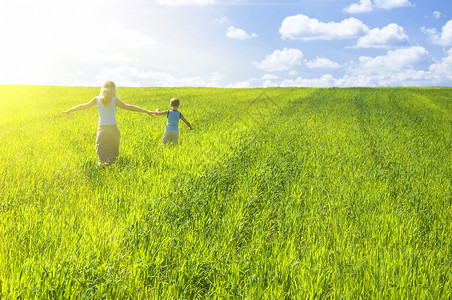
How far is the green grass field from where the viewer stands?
2.99m

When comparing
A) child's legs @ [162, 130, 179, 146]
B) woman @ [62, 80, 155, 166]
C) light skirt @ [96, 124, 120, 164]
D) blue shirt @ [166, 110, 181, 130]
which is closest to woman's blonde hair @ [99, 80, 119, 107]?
woman @ [62, 80, 155, 166]

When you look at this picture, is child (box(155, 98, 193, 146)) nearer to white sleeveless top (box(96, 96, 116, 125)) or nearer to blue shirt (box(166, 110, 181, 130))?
blue shirt (box(166, 110, 181, 130))

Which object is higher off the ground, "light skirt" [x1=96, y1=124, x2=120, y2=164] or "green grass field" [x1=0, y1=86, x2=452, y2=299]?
"light skirt" [x1=96, y1=124, x2=120, y2=164]

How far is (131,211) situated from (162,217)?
435 millimetres

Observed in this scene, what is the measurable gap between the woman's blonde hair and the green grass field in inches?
55.1

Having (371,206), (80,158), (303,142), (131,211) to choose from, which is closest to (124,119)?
(80,158)

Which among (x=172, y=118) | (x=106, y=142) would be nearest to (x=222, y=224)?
(x=106, y=142)

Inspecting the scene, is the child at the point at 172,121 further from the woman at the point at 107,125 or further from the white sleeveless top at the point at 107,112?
the white sleeveless top at the point at 107,112

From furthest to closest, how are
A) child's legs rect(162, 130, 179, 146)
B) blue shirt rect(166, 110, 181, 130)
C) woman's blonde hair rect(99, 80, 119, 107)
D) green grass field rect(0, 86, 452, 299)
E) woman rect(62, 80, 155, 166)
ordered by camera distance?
child's legs rect(162, 130, 179, 146) < blue shirt rect(166, 110, 181, 130) < woman rect(62, 80, 155, 166) < woman's blonde hair rect(99, 80, 119, 107) < green grass field rect(0, 86, 452, 299)

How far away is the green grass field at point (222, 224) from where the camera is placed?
9.81 ft

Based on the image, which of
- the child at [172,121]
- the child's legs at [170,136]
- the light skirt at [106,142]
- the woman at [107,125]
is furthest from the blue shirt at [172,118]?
the light skirt at [106,142]

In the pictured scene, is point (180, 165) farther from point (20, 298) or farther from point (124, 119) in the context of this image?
point (124, 119)

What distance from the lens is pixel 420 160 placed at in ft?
27.5

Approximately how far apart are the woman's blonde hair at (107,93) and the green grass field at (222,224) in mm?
1399
